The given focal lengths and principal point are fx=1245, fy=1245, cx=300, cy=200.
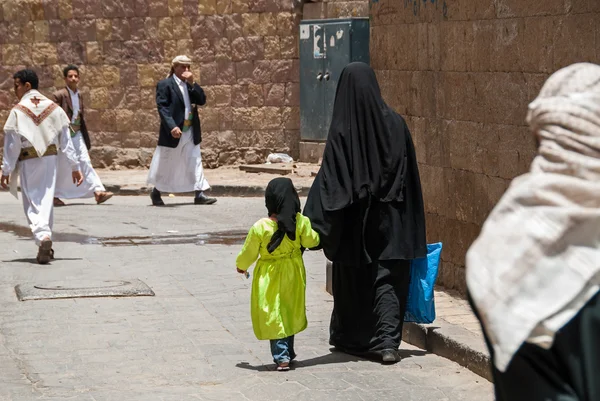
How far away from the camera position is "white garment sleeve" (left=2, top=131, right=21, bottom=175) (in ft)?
33.7

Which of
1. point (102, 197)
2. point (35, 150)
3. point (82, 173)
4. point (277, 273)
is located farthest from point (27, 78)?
point (277, 273)

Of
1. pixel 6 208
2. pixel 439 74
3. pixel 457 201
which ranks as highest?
pixel 439 74

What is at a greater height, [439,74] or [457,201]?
[439,74]

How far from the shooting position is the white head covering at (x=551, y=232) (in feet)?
8.99

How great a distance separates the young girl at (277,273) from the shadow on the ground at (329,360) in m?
0.13

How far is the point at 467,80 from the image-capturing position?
A: 8250mm

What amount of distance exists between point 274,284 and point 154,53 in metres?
11.9

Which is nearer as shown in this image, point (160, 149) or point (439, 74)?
point (439, 74)

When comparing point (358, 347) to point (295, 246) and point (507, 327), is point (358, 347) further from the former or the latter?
point (507, 327)

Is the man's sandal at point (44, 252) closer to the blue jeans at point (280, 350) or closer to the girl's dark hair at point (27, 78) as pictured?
the girl's dark hair at point (27, 78)

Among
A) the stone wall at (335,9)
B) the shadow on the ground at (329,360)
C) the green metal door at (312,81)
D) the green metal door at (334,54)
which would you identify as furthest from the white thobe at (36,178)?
the stone wall at (335,9)

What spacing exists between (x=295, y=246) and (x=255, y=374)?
73 cm

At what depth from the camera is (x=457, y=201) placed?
28.0 ft

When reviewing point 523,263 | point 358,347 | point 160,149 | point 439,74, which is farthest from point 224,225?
point 523,263
